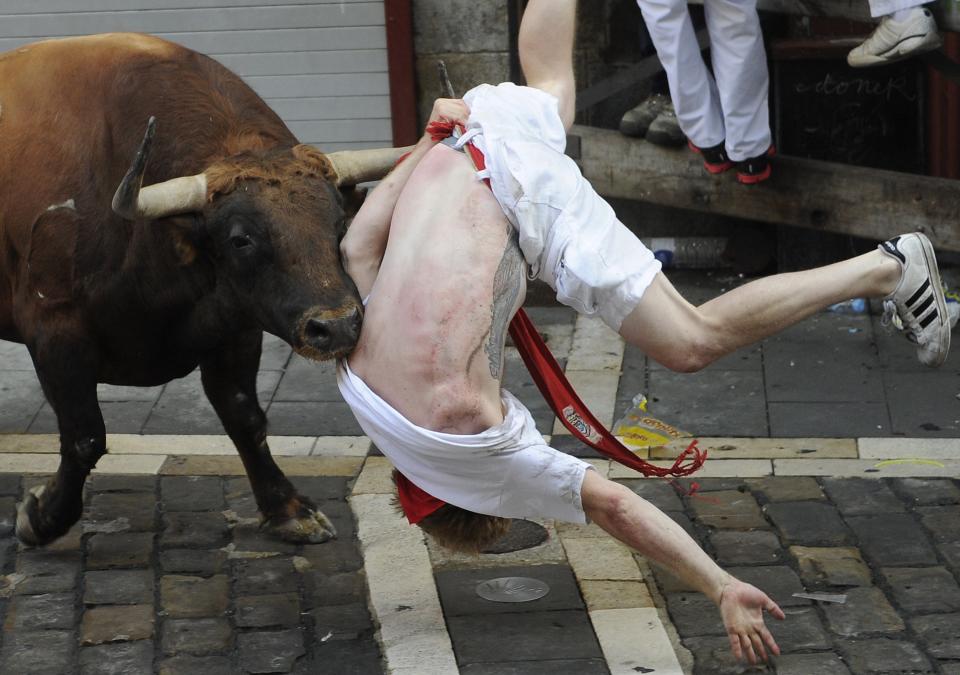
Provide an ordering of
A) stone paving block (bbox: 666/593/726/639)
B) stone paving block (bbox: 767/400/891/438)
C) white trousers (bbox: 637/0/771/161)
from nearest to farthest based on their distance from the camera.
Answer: stone paving block (bbox: 666/593/726/639) → stone paving block (bbox: 767/400/891/438) → white trousers (bbox: 637/0/771/161)

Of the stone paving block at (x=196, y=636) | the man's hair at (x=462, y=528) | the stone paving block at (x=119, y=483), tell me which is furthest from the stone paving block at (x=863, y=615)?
the stone paving block at (x=119, y=483)

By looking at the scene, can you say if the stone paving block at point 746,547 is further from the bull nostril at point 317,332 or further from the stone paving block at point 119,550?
the stone paving block at point 119,550

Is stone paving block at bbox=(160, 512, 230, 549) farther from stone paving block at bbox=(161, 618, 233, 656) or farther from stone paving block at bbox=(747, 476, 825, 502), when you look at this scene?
stone paving block at bbox=(747, 476, 825, 502)

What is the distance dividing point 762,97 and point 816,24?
4.77ft

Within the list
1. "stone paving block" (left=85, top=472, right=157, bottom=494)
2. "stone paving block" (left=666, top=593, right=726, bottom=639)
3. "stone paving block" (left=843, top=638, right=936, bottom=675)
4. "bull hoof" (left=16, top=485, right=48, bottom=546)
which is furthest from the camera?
"stone paving block" (left=85, top=472, right=157, bottom=494)

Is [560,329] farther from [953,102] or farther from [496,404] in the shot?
[496,404]

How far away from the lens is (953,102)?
7.96 metres

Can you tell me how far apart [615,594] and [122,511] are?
1.93m

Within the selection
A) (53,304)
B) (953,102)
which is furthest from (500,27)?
(53,304)

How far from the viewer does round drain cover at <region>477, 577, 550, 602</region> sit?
477 centimetres

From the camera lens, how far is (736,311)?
4438 millimetres

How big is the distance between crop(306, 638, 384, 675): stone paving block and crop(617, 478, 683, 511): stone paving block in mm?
1368

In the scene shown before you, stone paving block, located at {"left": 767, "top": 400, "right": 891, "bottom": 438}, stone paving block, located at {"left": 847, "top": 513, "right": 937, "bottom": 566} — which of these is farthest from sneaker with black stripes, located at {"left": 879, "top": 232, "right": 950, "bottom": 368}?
stone paving block, located at {"left": 767, "top": 400, "right": 891, "bottom": 438}

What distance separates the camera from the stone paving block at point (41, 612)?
468cm
